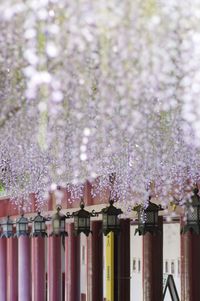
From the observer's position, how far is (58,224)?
12.8 m

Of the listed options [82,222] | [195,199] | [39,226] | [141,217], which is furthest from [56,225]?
[195,199]

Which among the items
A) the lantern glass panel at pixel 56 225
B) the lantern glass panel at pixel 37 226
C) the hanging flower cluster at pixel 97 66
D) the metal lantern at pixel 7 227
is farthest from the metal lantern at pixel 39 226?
the hanging flower cluster at pixel 97 66

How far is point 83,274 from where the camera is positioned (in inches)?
698

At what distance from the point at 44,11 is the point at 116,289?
9.28 metres

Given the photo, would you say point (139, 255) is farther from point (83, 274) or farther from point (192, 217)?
point (192, 217)

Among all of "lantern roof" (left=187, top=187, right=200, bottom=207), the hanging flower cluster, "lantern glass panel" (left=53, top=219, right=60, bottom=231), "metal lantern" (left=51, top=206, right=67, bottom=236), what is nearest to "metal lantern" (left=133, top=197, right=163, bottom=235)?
"lantern roof" (left=187, top=187, right=200, bottom=207)

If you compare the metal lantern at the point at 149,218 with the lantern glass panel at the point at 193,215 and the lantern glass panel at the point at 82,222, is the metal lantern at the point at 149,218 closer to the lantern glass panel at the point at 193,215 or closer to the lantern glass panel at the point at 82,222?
the lantern glass panel at the point at 193,215

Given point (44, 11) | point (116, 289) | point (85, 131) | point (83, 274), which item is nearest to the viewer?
point (44, 11)

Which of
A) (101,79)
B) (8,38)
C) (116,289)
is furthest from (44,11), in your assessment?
(116,289)

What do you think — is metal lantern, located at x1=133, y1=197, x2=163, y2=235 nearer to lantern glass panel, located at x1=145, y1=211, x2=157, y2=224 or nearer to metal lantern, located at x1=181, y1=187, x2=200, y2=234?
lantern glass panel, located at x1=145, y1=211, x2=157, y2=224

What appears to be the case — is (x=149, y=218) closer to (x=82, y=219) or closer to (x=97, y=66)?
(x=82, y=219)

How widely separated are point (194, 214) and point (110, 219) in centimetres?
194

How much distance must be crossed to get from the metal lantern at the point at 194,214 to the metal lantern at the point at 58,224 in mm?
3712

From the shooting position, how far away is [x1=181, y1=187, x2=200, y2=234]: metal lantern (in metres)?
8.74
